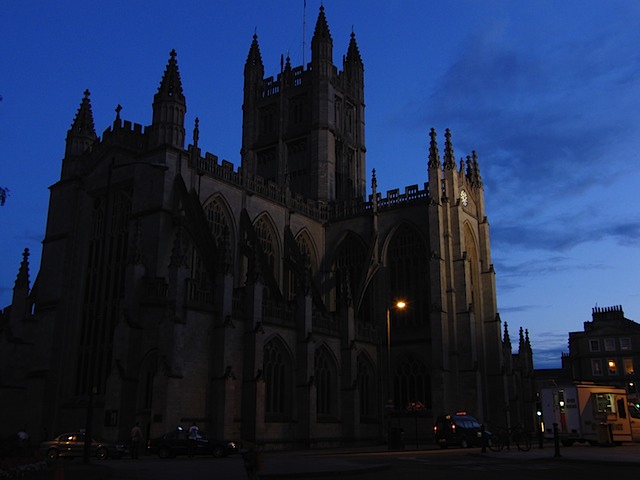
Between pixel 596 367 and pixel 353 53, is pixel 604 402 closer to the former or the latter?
pixel 353 53

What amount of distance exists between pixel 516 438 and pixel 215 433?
13.9 meters

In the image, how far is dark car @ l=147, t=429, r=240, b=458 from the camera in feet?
88.8

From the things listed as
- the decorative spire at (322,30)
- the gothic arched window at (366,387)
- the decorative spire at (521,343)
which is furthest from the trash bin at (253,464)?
the decorative spire at (322,30)

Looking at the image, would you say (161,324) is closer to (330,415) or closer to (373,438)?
(330,415)

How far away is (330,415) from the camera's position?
3984cm

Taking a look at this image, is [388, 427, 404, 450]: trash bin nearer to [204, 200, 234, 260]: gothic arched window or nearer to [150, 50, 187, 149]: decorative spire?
[204, 200, 234, 260]: gothic arched window

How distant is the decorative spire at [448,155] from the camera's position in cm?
4716

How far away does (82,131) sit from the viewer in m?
42.5

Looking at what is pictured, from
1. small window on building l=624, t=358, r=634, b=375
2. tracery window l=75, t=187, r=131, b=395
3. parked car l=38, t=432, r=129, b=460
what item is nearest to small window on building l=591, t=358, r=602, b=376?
small window on building l=624, t=358, r=634, b=375

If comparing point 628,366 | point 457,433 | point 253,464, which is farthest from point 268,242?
point 628,366

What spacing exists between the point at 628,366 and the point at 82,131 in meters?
67.9

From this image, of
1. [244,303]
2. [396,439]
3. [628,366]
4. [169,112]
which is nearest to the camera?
[396,439]

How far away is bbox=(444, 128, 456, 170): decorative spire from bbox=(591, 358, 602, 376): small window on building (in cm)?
4697

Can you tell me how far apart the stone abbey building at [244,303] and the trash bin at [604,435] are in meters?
10.6
